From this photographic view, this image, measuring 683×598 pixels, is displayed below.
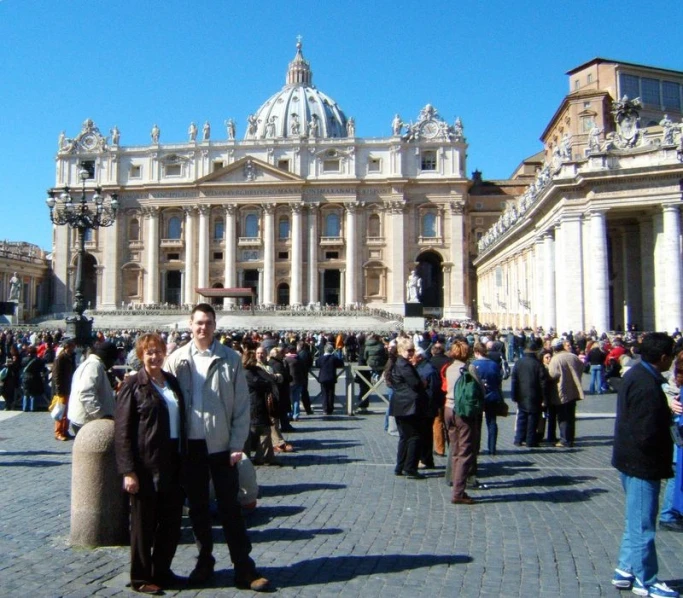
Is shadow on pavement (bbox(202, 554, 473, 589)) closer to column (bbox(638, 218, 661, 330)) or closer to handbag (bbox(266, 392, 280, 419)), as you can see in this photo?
handbag (bbox(266, 392, 280, 419))

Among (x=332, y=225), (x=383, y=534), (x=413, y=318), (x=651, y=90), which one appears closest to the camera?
(x=383, y=534)

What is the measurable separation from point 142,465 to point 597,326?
71.8 ft

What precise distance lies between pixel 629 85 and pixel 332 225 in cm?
2782

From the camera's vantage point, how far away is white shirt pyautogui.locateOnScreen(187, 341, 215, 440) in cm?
462

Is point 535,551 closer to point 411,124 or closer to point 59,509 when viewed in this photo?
point 59,509

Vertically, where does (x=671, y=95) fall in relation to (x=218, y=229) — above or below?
above

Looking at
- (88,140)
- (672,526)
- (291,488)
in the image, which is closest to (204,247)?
(88,140)

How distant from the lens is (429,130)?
→ 204 ft

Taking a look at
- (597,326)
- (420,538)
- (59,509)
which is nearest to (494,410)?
(420,538)

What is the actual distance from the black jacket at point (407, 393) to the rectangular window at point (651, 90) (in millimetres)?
43998

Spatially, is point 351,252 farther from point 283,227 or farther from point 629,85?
point 629,85

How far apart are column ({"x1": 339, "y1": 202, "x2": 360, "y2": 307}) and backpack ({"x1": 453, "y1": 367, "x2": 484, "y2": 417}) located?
53747mm

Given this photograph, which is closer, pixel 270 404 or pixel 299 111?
pixel 270 404

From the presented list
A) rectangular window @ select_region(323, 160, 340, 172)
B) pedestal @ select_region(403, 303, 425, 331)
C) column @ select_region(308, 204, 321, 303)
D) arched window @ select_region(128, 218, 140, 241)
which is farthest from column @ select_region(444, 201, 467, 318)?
arched window @ select_region(128, 218, 140, 241)
